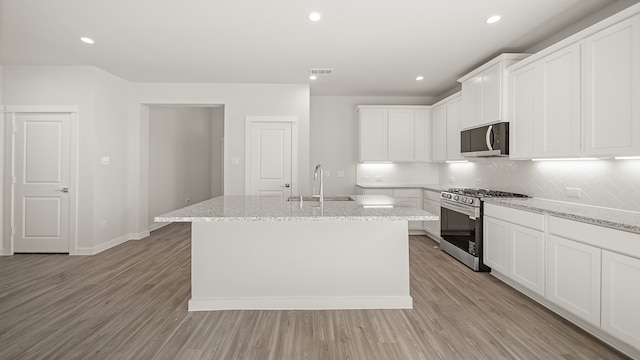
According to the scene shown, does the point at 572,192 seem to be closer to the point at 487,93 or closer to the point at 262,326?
the point at 487,93

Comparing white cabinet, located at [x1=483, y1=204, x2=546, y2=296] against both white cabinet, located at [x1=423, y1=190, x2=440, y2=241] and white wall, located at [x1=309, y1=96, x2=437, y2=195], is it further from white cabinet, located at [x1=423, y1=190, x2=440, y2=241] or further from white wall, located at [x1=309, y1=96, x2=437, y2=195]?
white wall, located at [x1=309, y1=96, x2=437, y2=195]

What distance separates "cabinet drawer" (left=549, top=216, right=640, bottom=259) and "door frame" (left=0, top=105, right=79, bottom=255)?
5750 millimetres

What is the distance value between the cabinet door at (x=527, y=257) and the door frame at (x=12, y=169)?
558 cm

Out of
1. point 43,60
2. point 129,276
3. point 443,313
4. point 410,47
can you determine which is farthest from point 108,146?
point 443,313

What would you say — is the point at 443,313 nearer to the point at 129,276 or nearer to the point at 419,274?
the point at 419,274

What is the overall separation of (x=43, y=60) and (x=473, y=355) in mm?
5874

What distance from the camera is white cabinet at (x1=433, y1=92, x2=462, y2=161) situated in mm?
4828

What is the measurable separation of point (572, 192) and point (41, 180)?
21.8ft

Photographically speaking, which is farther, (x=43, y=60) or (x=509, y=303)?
(x=43, y=60)

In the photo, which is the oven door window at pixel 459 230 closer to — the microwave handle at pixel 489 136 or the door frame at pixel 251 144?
the microwave handle at pixel 489 136

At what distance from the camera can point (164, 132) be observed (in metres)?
6.13

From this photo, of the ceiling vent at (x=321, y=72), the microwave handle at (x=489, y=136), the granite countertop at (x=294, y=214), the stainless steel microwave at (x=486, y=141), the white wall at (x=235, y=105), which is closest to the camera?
the granite countertop at (x=294, y=214)

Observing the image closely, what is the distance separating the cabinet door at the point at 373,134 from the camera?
566 centimetres

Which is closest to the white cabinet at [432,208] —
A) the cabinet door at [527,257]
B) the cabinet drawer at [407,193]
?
the cabinet drawer at [407,193]
